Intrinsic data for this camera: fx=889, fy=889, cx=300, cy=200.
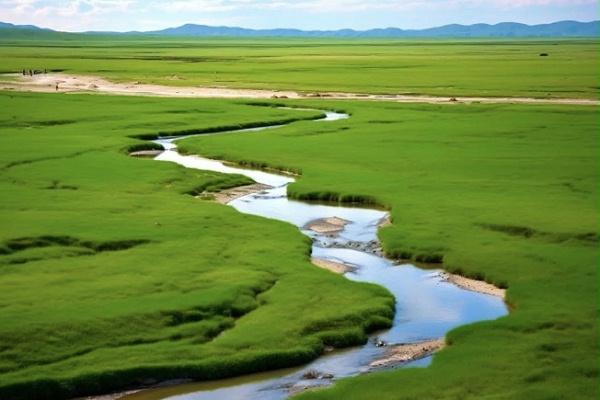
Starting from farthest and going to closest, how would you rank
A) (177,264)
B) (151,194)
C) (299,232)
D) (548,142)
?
(548,142) → (151,194) → (299,232) → (177,264)

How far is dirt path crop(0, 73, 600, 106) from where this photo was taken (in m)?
78.3

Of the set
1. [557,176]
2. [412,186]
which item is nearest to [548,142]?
[557,176]

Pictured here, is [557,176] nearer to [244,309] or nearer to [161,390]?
[244,309]

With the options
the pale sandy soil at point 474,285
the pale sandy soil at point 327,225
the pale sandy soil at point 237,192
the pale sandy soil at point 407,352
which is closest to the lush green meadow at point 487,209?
the pale sandy soil at point 474,285

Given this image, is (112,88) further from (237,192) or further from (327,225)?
(327,225)

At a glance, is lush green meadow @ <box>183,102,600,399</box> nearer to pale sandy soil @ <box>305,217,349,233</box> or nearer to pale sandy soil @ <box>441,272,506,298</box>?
pale sandy soil @ <box>441,272,506,298</box>

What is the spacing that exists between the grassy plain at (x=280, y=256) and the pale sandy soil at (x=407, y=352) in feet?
1.56

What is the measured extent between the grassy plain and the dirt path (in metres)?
20.5

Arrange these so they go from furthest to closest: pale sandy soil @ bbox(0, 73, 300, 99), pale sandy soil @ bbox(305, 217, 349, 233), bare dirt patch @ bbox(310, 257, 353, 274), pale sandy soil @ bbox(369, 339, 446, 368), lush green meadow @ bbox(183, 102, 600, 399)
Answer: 1. pale sandy soil @ bbox(0, 73, 300, 99)
2. pale sandy soil @ bbox(305, 217, 349, 233)
3. bare dirt patch @ bbox(310, 257, 353, 274)
4. pale sandy soil @ bbox(369, 339, 446, 368)
5. lush green meadow @ bbox(183, 102, 600, 399)

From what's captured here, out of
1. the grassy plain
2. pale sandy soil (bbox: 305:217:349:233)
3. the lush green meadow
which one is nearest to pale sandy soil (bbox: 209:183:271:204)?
the grassy plain

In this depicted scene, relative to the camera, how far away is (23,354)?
1847 cm

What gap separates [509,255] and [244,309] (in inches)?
354

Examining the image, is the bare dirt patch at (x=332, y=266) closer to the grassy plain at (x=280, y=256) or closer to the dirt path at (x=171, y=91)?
the grassy plain at (x=280, y=256)

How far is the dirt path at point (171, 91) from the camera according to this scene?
3083 inches
